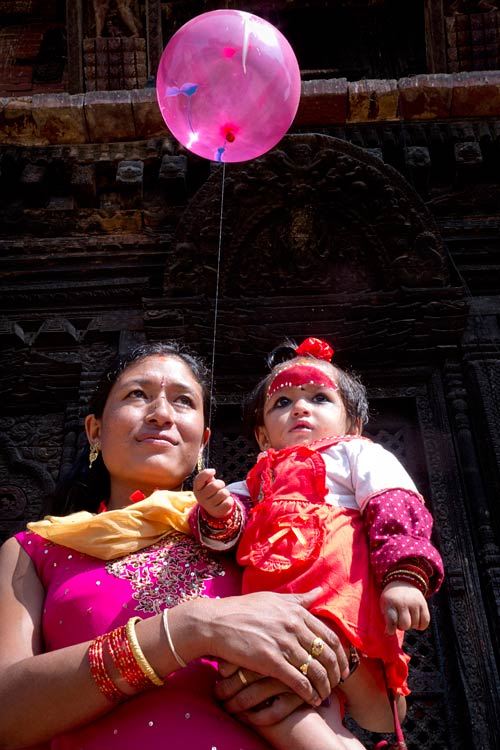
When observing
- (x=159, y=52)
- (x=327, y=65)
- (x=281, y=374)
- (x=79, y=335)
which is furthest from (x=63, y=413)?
(x=327, y=65)

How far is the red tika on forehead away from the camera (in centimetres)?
261

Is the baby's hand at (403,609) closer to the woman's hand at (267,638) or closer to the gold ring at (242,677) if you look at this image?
the woman's hand at (267,638)

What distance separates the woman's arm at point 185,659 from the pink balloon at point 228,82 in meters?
1.49

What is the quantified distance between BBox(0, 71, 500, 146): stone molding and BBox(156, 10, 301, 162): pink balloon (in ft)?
6.47

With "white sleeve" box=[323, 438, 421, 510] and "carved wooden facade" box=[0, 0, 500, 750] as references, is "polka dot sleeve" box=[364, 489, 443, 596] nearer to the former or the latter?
"white sleeve" box=[323, 438, 421, 510]

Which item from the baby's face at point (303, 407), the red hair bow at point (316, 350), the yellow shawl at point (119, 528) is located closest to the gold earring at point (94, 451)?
the yellow shawl at point (119, 528)

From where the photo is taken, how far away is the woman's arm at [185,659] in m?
1.69

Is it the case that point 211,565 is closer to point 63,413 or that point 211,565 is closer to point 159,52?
point 63,413

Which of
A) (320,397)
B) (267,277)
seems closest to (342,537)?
(320,397)

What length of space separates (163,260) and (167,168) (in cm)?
47

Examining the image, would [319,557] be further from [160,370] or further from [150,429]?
[160,370]

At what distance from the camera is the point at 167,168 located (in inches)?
169

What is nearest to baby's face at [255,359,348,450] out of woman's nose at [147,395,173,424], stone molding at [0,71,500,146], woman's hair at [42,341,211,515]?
woman's hair at [42,341,211,515]

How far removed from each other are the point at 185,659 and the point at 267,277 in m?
2.69
